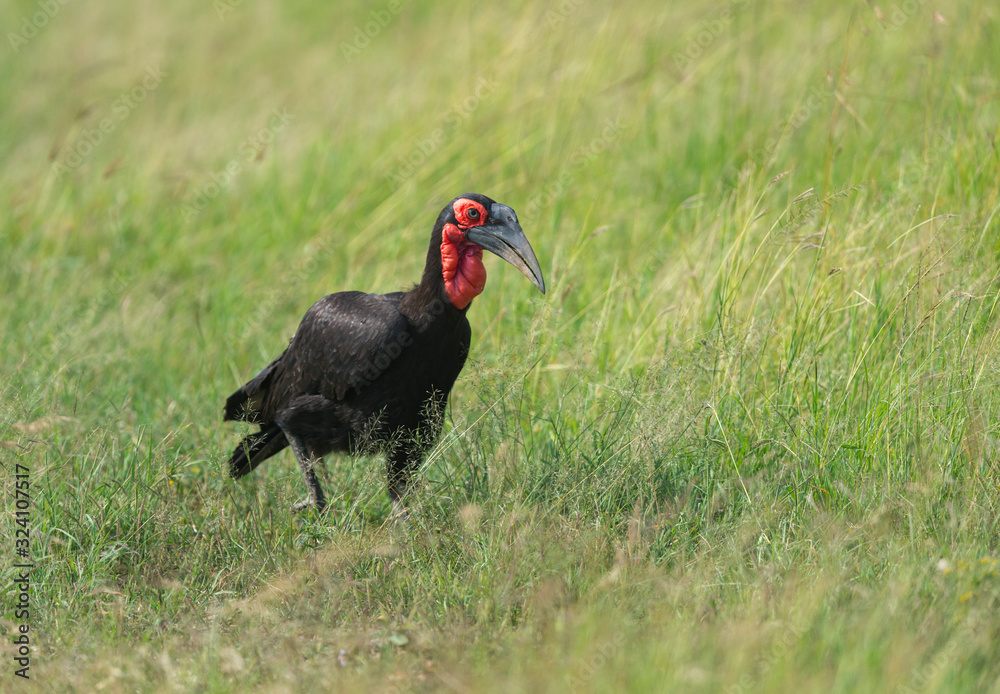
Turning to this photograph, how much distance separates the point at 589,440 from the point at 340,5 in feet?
27.7

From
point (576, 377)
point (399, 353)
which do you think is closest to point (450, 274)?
point (399, 353)

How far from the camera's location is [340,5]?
1118cm

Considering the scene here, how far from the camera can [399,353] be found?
4.15 m

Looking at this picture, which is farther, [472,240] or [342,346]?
[342,346]

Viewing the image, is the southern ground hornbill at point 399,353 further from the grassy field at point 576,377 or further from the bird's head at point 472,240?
the grassy field at point 576,377

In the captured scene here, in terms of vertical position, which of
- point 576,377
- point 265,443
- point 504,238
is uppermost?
point 504,238

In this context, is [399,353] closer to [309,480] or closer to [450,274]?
[450,274]

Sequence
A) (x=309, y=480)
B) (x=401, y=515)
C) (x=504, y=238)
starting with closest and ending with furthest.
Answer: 1. (x=401, y=515)
2. (x=504, y=238)
3. (x=309, y=480)

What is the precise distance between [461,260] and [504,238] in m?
0.20

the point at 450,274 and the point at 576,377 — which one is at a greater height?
the point at 450,274

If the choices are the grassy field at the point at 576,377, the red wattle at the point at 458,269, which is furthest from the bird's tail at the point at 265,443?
the red wattle at the point at 458,269

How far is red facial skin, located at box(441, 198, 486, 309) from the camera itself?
412 cm

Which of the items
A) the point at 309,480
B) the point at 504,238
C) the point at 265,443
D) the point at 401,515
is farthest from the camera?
the point at 265,443

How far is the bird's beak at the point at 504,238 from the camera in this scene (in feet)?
13.4
